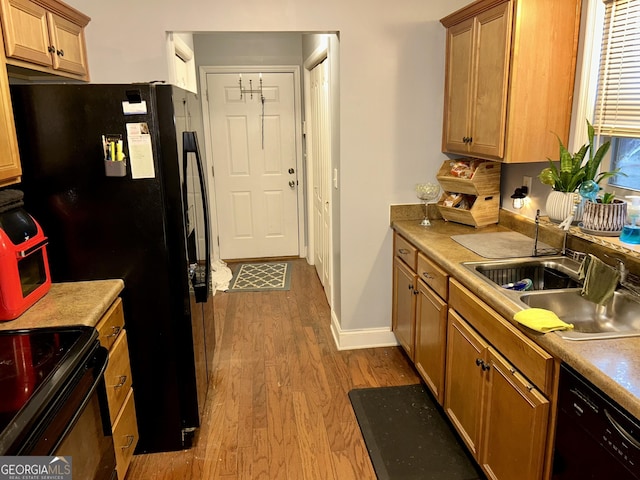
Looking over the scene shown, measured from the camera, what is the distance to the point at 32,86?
196 centimetres

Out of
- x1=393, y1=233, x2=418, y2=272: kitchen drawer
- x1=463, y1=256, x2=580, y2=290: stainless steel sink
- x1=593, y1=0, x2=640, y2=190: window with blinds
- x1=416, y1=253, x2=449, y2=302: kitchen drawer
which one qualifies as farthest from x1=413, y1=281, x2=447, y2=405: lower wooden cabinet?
x1=593, y1=0, x2=640, y2=190: window with blinds

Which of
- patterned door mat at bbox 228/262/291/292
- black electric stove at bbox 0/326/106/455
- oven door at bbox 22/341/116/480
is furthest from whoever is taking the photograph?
patterned door mat at bbox 228/262/291/292

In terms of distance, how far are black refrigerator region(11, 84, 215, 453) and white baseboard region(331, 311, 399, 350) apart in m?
1.19

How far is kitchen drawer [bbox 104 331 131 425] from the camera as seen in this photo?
6.23ft

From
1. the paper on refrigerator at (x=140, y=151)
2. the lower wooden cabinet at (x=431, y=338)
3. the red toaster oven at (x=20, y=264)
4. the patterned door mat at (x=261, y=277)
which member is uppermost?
the paper on refrigerator at (x=140, y=151)

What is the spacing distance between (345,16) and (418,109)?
2.28 feet

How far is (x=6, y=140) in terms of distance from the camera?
5.84 ft

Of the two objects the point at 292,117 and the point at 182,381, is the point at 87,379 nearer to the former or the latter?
the point at 182,381

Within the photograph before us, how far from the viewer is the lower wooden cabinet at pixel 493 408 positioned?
1.56 m

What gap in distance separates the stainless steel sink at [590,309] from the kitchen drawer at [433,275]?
475mm

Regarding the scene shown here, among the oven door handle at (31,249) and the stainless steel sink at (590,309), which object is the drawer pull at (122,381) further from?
the stainless steel sink at (590,309)

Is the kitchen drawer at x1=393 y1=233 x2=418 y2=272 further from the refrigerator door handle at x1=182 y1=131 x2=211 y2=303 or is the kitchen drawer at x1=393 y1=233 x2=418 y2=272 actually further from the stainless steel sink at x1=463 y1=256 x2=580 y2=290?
the refrigerator door handle at x1=182 y1=131 x2=211 y2=303

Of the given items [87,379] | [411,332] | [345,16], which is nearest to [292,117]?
[345,16]

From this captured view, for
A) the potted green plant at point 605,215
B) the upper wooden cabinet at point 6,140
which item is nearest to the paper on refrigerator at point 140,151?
the upper wooden cabinet at point 6,140
